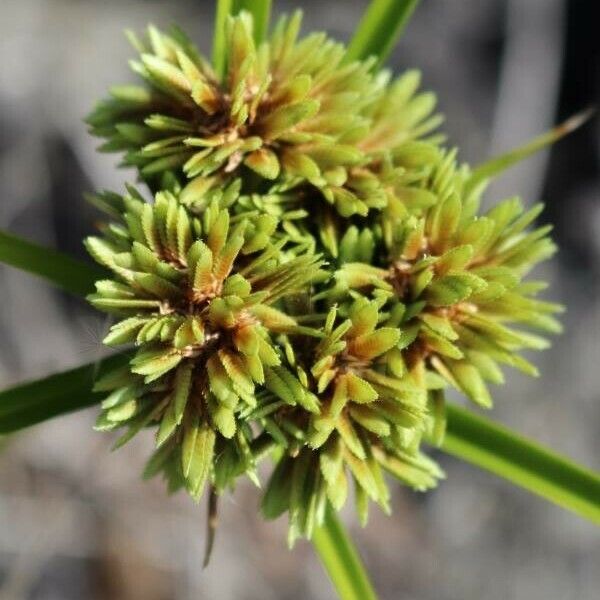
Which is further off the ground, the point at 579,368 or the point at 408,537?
the point at 579,368

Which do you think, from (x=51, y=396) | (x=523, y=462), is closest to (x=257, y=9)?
(x=51, y=396)

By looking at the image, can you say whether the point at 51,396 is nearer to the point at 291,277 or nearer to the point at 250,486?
the point at 291,277

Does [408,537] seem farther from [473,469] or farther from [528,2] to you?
[528,2]

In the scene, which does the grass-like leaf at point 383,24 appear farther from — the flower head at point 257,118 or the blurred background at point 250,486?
the blurred background at point 250,486

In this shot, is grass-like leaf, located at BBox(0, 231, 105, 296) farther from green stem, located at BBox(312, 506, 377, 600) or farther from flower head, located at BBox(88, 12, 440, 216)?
green stem, located at BBox(312, 506, 377, 600)

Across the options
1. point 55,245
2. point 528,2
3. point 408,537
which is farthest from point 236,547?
point 528,2

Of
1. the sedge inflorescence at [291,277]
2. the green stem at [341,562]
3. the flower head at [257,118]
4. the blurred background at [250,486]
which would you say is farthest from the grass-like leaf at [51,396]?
the blurred background at [250,486]

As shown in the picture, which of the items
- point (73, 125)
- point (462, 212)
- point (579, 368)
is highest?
point (462, 212)
